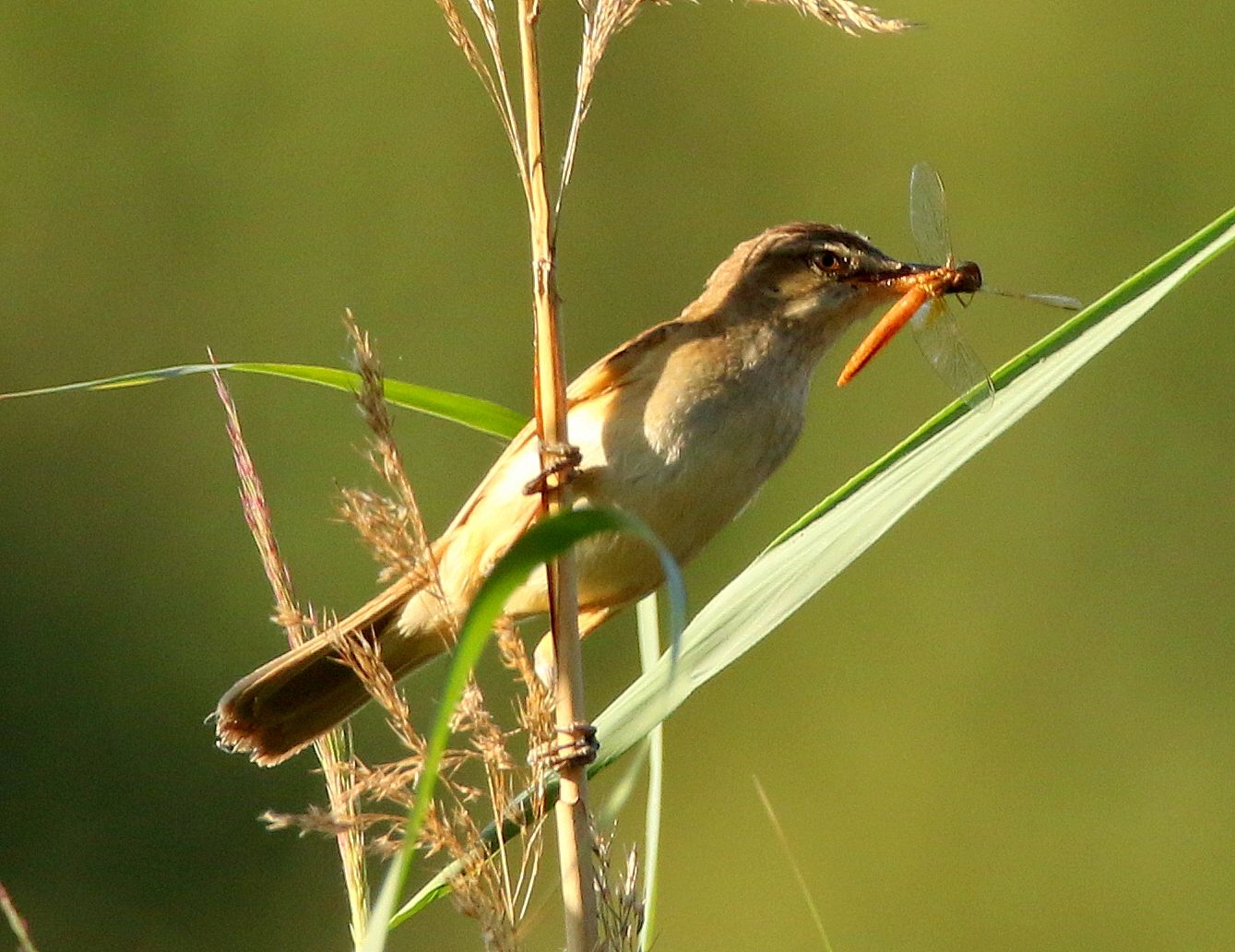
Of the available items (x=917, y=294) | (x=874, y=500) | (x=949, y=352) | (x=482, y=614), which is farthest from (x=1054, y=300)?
(x=482, y=614)

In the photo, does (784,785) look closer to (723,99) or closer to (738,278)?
(723,99)

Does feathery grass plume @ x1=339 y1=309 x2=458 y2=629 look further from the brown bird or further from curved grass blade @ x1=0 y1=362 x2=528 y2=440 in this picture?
the brown bird

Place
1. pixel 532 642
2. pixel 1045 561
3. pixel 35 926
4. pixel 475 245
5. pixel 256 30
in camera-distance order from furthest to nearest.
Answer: pixel 256 30
pixel 475 245
pixel 1045 561
pixel 35 926
pixel 532 642

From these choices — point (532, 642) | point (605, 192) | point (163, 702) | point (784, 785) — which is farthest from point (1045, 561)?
point (532, 642)

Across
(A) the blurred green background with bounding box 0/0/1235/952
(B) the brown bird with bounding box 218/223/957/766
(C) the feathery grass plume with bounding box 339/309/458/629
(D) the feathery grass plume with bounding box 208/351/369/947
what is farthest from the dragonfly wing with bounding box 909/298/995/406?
(A) the blurred green background with bounding box 0/0/1235/952

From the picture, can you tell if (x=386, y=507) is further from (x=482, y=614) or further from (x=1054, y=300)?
(x=1054, y=300)

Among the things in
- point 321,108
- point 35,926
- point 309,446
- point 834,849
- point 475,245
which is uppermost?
point 321,108
